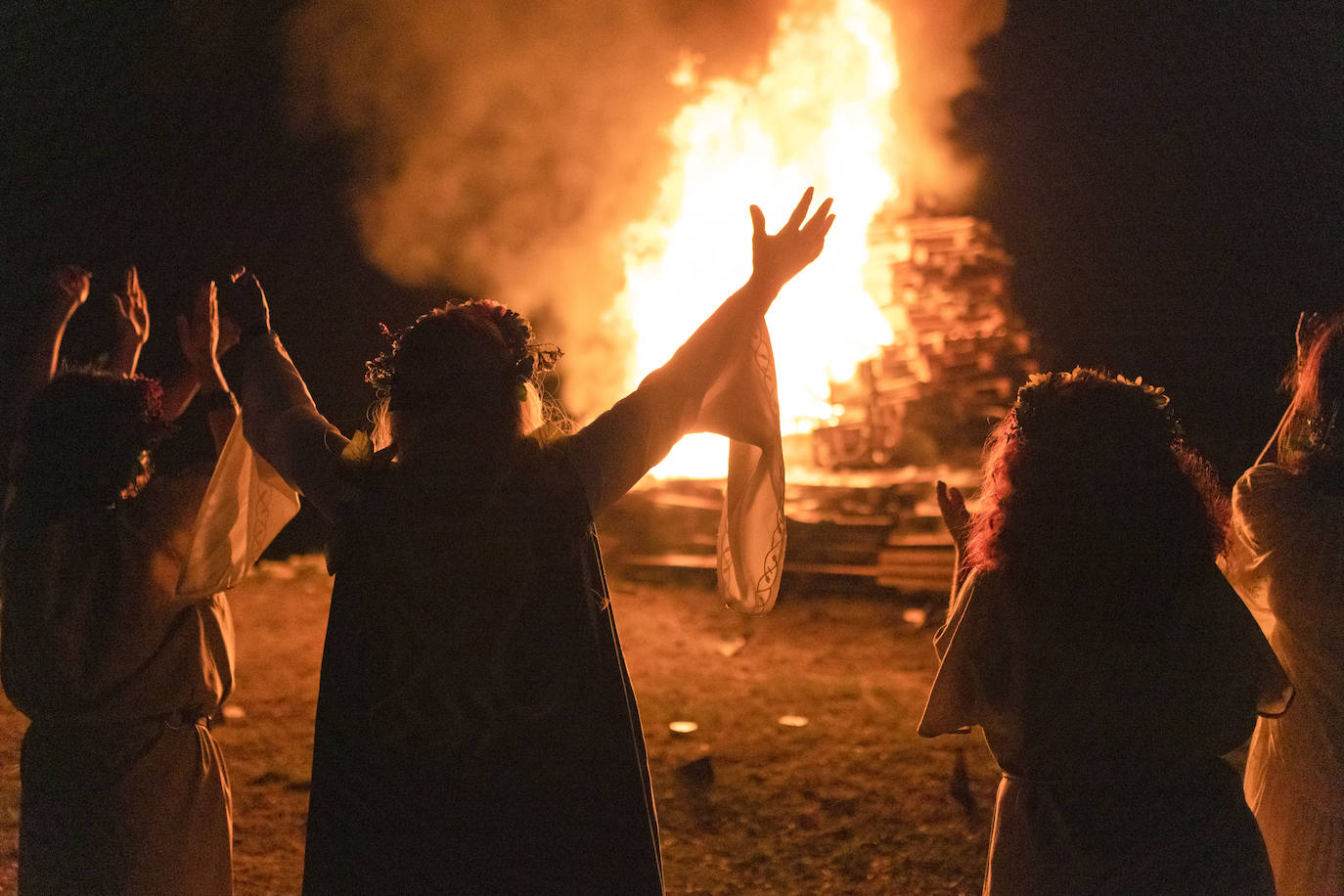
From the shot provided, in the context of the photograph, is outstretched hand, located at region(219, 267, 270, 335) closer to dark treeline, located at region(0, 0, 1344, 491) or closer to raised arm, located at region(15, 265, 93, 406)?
raised arm, located at region(15, 265, 93, 406)

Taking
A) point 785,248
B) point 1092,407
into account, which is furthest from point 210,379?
point 1092,407

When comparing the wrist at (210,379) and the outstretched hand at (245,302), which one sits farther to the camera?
the wrist at (210,379)

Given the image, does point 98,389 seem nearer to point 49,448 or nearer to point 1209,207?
point 49,448

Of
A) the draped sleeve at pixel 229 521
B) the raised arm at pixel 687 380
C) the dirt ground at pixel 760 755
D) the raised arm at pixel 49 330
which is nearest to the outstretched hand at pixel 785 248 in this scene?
the raised arm at pixel 687 380

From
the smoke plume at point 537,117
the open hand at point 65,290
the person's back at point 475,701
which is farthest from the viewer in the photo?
the smoke plume at point 537,117

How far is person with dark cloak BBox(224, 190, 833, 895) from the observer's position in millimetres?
1641

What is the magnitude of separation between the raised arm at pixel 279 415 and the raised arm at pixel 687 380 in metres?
0.49

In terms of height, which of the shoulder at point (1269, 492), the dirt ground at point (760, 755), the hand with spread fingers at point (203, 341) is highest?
the hand with spread fingers at point (203, 341)

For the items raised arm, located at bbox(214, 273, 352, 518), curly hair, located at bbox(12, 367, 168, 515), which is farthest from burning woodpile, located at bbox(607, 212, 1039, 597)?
curly hair, located at bbox(12, 367, 168, 515)

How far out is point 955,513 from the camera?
2.23m

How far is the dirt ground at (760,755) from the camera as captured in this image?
362 cm

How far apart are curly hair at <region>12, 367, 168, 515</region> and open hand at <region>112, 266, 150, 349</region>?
564 mm

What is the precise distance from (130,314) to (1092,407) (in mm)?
2686

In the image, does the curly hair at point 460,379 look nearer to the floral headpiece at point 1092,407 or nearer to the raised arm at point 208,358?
the raised arm at point 208,358
